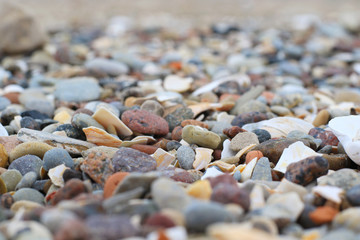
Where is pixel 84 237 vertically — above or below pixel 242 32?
above

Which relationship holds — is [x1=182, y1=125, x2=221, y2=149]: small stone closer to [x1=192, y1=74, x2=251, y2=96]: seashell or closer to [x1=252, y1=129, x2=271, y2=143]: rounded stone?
[x1=252, y1=129, x2=271, y2=143]: rounded stone

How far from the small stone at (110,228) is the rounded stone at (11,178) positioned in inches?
37.1

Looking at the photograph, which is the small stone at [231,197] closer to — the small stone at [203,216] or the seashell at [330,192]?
the small stone at [203,216]

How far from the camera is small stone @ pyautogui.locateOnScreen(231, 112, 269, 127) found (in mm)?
3190

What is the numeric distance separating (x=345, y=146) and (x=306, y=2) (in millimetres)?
9796

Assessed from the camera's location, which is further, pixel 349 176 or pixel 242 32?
pixel 242 32

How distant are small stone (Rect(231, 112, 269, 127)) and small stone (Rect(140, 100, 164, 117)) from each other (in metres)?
0.58

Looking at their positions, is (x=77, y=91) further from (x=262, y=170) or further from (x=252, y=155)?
(x=262, y=170)

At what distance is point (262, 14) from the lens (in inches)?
397

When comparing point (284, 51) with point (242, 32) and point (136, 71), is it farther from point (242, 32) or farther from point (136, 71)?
point (136, 71)

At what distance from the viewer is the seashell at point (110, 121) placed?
9.36ft

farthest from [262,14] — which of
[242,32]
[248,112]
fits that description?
[248,112]

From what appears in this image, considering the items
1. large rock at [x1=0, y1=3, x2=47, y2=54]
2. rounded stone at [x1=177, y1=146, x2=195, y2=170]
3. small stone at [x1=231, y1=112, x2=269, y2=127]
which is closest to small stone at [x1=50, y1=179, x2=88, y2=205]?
rounded stone at [x1=177, y1=146, x2=195, y2=170]

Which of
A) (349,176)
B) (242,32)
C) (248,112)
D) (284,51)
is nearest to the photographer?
(349,176)
